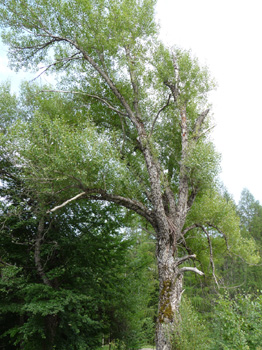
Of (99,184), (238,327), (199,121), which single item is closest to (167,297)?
(238,327)

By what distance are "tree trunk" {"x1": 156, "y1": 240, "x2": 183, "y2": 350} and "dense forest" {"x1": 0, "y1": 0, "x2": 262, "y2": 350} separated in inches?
1.4

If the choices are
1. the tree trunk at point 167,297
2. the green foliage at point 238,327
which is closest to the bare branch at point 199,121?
the tree trunk at point 167,297

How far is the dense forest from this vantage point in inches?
331

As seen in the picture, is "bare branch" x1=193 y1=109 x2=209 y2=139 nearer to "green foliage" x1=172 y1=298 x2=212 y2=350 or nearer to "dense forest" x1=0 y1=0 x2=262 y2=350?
"dense forest" x1=0 y1=0 x2=262 y2=350

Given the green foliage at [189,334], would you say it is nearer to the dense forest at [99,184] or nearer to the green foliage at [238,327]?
the dense forest at [99,184]

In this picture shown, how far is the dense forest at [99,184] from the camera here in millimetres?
8407

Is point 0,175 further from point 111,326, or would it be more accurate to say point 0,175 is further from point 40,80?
point 111,326

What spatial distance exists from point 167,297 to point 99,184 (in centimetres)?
411

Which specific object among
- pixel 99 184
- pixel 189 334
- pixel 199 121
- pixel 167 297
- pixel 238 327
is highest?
pixel 199 121

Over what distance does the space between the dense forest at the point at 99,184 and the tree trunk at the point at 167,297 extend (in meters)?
0.04

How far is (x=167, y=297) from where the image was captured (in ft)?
26.7

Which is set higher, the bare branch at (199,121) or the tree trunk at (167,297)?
the bare branch at (199,121)

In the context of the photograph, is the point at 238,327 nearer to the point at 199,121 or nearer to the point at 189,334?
the point at 189,334

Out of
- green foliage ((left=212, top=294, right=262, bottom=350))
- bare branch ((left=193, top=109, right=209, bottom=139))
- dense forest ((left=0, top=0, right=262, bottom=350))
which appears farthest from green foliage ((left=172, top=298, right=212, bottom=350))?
bare branch ((left=193, top=109, right=209, bottom=139))
